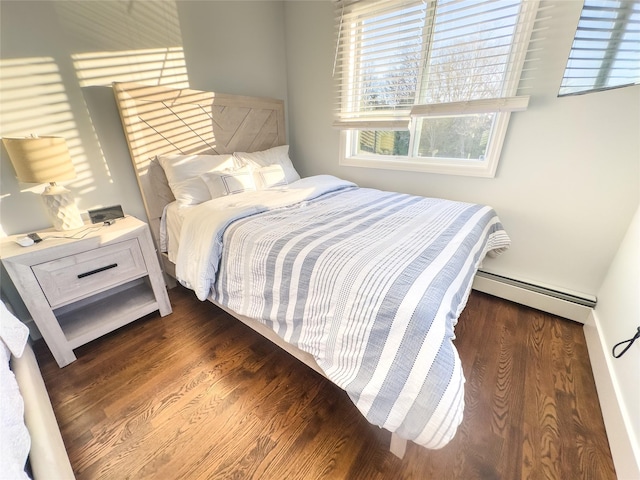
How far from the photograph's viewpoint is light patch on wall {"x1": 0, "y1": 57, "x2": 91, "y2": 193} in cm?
137

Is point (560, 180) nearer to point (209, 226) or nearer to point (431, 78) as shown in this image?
point (431, 78)

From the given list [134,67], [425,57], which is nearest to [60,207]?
[134,67]

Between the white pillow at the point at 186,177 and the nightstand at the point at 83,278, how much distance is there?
0.36 metres

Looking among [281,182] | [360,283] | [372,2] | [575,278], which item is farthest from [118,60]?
[575,278]

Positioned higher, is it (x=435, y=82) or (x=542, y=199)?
(x=435, y=82)

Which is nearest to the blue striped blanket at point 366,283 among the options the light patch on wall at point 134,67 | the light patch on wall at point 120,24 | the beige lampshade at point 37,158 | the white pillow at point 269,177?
the white pillow at point 269,177

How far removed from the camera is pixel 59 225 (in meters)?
1.51

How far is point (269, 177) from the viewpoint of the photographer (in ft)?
7.25

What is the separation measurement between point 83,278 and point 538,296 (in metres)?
2.92

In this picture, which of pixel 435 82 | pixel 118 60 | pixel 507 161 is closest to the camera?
pixel 118 60

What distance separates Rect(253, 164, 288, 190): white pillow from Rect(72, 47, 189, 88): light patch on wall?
0.86 metres

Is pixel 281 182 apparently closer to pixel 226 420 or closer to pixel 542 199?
pixel 226 420

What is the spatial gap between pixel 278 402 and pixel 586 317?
2.04 meters

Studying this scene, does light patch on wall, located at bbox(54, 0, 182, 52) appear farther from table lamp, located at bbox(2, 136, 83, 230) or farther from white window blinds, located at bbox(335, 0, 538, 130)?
white window blinds, located at bbox(335, 0, 538, 130)
